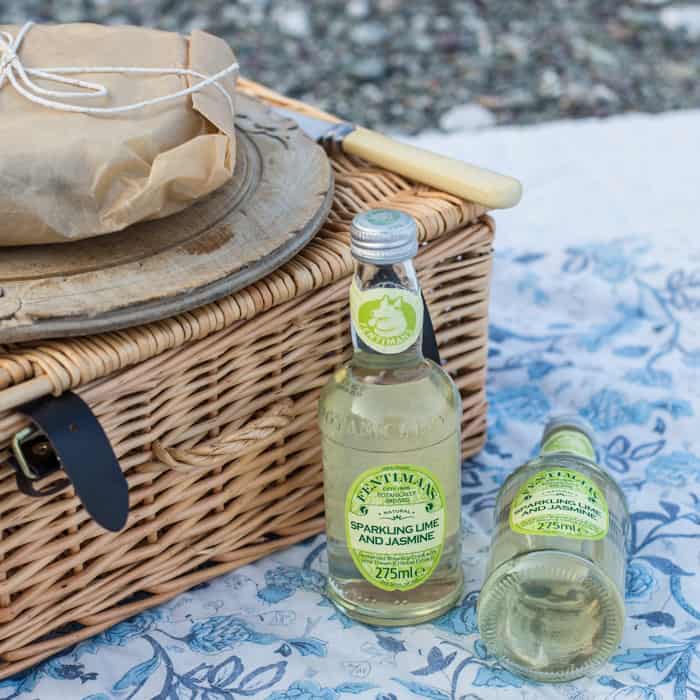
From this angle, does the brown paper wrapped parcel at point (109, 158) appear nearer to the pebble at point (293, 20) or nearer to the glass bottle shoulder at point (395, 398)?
the glass bottle shoulder at point (395, 398)

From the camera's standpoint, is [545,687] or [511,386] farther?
[511,386]

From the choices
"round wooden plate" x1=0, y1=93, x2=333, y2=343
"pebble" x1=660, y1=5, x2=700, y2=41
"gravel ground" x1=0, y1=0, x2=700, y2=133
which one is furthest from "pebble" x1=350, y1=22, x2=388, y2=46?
"round wooden plate" x1=0, y1=93, x2=333, y2=343

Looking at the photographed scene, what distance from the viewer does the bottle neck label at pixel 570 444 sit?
0.81 meters

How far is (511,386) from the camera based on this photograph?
1077 millimetres

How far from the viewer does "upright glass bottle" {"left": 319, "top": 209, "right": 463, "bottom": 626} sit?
70 centimetres

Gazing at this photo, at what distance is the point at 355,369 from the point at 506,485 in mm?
138

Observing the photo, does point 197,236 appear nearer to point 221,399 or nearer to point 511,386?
point 221,399

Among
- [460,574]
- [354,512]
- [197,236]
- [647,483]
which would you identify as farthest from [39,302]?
[647,483]

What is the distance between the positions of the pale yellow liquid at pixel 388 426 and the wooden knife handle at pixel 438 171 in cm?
17

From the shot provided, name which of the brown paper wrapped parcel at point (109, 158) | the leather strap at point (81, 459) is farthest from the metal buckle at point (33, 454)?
the brown paper wrapped parcel at point (109, 158)

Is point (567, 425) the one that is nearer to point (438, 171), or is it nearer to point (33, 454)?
point (438, 171)

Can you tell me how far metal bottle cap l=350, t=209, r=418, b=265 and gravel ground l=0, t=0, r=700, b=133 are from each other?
58.9 inches

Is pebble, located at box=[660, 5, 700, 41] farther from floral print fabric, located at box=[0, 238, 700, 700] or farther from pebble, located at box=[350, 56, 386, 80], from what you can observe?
floral print fabric, located at box=[0, 238, 700, 700]

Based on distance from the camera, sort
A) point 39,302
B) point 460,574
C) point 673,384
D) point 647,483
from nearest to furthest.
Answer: point 39,302
point 460,574
point 647,483
point 673,384
